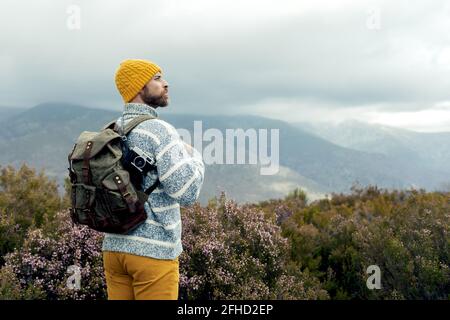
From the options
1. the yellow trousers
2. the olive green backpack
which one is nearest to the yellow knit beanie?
the olive green backpack

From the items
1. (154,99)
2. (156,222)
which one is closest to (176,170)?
(156,222)

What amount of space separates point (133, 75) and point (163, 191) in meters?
0.82

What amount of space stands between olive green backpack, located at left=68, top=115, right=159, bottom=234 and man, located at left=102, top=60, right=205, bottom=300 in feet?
0.32

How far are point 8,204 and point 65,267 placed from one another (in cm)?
211

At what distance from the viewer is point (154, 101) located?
11.2ft

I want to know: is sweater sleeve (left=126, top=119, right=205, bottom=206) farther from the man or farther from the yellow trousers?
the yellow trousers

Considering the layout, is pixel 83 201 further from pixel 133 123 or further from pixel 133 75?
pixel 133 75

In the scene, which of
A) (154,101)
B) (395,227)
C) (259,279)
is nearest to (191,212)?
(259,279)

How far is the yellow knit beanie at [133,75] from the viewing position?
3.37 metres

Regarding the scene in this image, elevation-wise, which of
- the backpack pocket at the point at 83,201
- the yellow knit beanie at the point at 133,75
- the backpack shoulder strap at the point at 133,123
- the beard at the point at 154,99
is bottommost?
the backpack pocket at the point at 83,201

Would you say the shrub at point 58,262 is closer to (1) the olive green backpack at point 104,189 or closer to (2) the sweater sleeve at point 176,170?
(1) the olive green backpack at point 104,189

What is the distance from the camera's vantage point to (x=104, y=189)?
307cm

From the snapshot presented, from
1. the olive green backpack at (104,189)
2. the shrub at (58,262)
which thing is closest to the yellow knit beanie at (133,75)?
the olive green backpack at (104,189)
